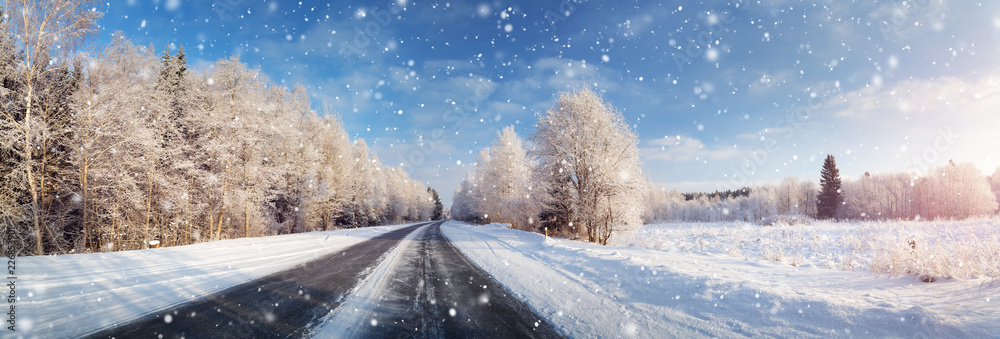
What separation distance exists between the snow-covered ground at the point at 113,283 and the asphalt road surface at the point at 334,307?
0.51 meters

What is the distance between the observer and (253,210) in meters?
20.6

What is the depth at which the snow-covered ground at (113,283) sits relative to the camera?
4.18 meters

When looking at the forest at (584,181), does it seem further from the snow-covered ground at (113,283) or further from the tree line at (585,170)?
the snow-covered ground at (113,283)

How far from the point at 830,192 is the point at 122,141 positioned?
252ft

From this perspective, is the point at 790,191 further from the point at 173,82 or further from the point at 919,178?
the point at 173,82

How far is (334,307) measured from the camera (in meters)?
4.98

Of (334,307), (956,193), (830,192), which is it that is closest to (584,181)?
(334,307)

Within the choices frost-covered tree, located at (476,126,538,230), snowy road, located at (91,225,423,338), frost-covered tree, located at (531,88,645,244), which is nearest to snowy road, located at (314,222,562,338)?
snowy road, located at (91,225,423,338)

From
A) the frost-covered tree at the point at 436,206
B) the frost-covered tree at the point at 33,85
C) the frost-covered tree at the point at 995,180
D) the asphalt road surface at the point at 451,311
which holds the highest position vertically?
the frost-covered tree at the point at 33,85

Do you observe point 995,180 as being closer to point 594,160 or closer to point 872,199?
point 872,199

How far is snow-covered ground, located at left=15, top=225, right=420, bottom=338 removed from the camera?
4.18 meters

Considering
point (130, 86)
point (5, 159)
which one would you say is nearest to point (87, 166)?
point (5, 159)

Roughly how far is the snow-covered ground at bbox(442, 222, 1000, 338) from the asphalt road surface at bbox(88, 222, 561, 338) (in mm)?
655

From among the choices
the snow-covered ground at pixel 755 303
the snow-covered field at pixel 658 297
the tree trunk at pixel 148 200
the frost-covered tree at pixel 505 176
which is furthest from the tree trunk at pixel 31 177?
the frost-covered tree at pixel 505 176
